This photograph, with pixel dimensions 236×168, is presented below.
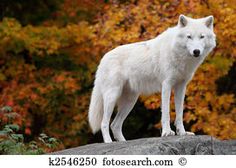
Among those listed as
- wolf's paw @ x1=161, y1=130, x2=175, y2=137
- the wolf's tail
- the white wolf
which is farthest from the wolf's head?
the wolf's tail

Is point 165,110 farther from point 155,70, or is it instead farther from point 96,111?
point 96,111

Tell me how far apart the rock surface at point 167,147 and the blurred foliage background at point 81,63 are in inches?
153

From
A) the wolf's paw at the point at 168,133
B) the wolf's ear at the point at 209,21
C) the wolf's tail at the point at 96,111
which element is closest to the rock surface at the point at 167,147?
the wolf's paw at the point at 168,133

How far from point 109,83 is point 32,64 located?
6532 mm

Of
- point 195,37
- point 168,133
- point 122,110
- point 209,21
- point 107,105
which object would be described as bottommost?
point 168,133

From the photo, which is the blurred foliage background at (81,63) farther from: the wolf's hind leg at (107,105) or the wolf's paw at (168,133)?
the wolf's paw at (168,133)

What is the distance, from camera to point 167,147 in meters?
6.88

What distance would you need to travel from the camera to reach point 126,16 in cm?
1244

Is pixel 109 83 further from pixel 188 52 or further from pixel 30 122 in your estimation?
pixel 30 122

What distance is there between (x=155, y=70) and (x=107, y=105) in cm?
81

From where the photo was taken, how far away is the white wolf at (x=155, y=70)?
7.67 m

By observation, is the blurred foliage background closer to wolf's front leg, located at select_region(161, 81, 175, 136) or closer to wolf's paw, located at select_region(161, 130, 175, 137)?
wolf's front leg, located at select_region(161, 81, 175, 136)

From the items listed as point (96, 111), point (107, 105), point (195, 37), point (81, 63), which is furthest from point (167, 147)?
point (81, 63)

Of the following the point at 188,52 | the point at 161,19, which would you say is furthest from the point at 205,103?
the point at 188,52
